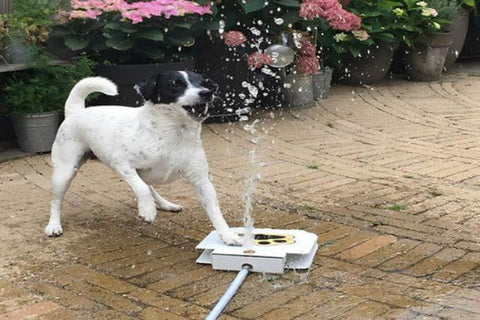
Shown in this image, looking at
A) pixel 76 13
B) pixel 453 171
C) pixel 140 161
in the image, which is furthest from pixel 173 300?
pixel 76 13

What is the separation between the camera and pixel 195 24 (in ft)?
20.6

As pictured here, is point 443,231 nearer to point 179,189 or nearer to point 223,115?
point 179,189

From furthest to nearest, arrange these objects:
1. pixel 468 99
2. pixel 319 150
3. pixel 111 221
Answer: pixel 468 99 → pixel 319 150 → pixel 111 221

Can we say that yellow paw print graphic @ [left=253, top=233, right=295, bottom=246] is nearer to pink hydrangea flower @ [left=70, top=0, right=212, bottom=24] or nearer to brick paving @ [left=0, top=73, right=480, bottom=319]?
brick paving @ [left=0, top=73, right=480, bottom=319]

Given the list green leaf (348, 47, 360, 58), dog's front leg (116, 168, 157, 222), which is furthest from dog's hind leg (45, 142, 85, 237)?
green leaf (348, 47, 360, 58)

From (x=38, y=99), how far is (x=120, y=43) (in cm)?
82

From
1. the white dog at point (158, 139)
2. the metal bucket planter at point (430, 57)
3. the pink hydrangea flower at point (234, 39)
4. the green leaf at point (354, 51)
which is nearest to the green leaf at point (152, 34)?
the pink hydrangea flower at point (234, 39)

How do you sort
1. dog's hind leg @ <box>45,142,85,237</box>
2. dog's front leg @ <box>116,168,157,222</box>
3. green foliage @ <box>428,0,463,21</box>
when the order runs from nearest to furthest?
dog's front leg @ <box>116,168,157,222</box> → dog's hind leg @ <box>45,142,85,237</box> → green foliage @ <box>428,0,463,21</box>

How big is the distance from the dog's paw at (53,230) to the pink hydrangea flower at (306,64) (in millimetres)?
3812

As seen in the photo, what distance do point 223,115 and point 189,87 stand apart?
3.52 metres

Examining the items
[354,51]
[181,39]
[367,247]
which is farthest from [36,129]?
[354,51]

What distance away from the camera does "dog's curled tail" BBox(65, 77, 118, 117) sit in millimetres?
3793

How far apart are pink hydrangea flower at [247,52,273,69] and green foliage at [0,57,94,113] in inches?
57.9

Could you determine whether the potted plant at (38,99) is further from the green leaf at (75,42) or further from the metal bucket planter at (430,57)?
the metal bucket planter at (430,57)
